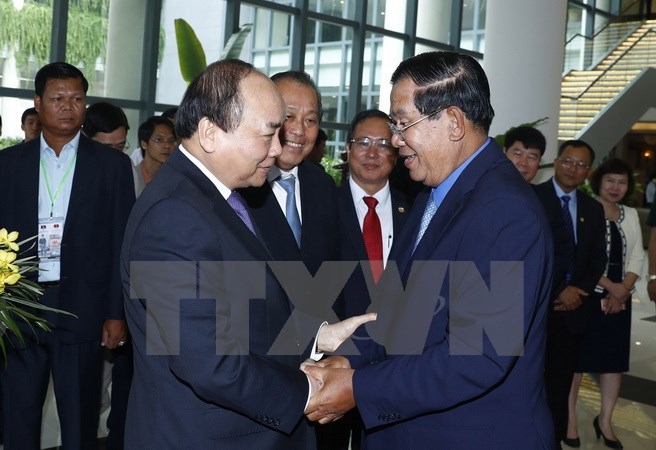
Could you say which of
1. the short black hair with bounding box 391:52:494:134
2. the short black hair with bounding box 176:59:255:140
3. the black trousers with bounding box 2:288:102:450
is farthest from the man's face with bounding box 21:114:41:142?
the short black hair with bounding box 391:52:494:134

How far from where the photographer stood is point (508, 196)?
178 cm

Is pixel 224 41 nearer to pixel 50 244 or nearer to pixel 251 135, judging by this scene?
pixel 50 244

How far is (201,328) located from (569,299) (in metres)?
3.22

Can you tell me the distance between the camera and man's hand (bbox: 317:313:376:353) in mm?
2182

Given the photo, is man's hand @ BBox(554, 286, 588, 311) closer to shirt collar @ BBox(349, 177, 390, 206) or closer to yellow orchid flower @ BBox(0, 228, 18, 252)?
shirt collar @ BBox(349, 177, 390, 206)

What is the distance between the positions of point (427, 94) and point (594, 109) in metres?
13.2

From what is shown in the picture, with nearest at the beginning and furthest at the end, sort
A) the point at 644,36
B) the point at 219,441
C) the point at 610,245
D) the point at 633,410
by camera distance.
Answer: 1. the point at 219,441
2. the point at 610,245
3. the point at 633,410
4. the point at 644,36

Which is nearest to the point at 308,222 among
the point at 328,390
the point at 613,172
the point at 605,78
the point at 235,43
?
the point at 328,390

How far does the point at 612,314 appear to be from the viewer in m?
4.81

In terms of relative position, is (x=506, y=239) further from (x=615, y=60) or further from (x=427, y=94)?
(x=615, y=60)

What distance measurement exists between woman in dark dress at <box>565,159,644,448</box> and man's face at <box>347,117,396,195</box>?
1.95 m

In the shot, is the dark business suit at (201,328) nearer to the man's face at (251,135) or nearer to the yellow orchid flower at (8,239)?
the man's face at (251,135)

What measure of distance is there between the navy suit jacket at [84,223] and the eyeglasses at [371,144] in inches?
42.3

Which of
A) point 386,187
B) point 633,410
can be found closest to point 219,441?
point 386,187
